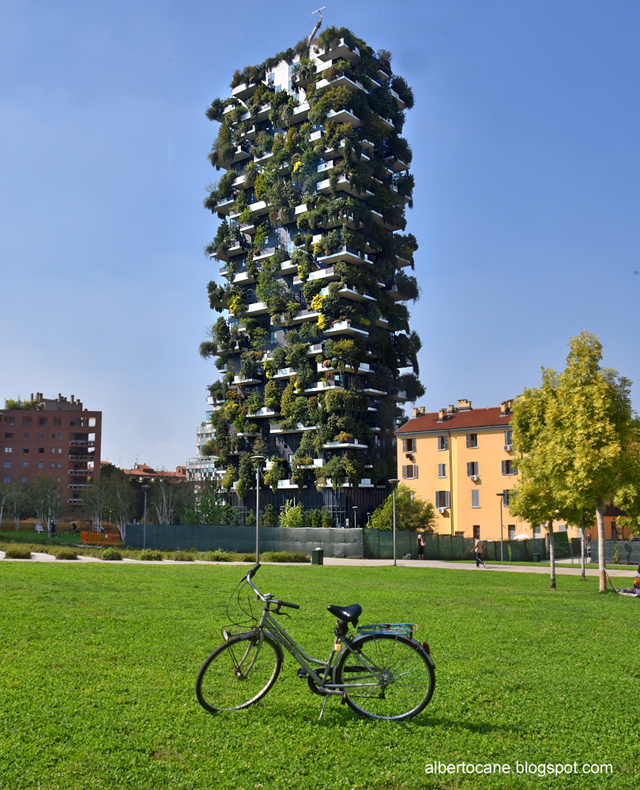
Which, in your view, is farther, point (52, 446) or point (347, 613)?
point (52, 446)

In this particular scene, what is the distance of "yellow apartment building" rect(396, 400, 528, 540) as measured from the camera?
63156mm

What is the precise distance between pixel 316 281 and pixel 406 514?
2642cm

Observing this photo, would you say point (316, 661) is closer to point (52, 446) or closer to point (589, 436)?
point (589, 436)

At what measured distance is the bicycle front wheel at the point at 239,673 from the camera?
6.91 metres

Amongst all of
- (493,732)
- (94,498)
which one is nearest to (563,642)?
(493,732)

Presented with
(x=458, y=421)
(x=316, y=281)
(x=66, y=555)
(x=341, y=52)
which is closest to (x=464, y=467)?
(x=458, y=421)

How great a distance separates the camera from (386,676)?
702cm

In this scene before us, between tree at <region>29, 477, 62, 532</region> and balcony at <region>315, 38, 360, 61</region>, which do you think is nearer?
balcony at <region>315, 38, 360, 61</region>

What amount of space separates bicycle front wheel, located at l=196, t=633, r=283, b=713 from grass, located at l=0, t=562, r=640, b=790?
0.18 m

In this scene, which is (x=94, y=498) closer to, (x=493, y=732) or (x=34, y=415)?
(x=34, y=415)

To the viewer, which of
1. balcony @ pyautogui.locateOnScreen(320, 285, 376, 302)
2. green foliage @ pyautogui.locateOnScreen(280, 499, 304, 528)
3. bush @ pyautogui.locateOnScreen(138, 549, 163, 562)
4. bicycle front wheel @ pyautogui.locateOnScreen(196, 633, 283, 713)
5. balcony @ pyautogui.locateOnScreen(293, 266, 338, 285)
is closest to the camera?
bicycle front wheel @ pyautogui.locateOnScreen(196, 633, 283, 713)

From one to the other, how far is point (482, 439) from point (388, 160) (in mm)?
35871

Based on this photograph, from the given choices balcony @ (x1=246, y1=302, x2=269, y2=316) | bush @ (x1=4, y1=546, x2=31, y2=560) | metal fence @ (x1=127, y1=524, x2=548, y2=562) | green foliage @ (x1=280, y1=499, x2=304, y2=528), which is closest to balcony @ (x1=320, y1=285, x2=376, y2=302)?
balcony @ (x1=246, y1=302, x2=269, y2=316)

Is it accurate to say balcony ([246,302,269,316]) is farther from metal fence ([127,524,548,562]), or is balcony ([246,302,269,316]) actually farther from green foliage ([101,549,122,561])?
green foliage ([101,549,122,561])
